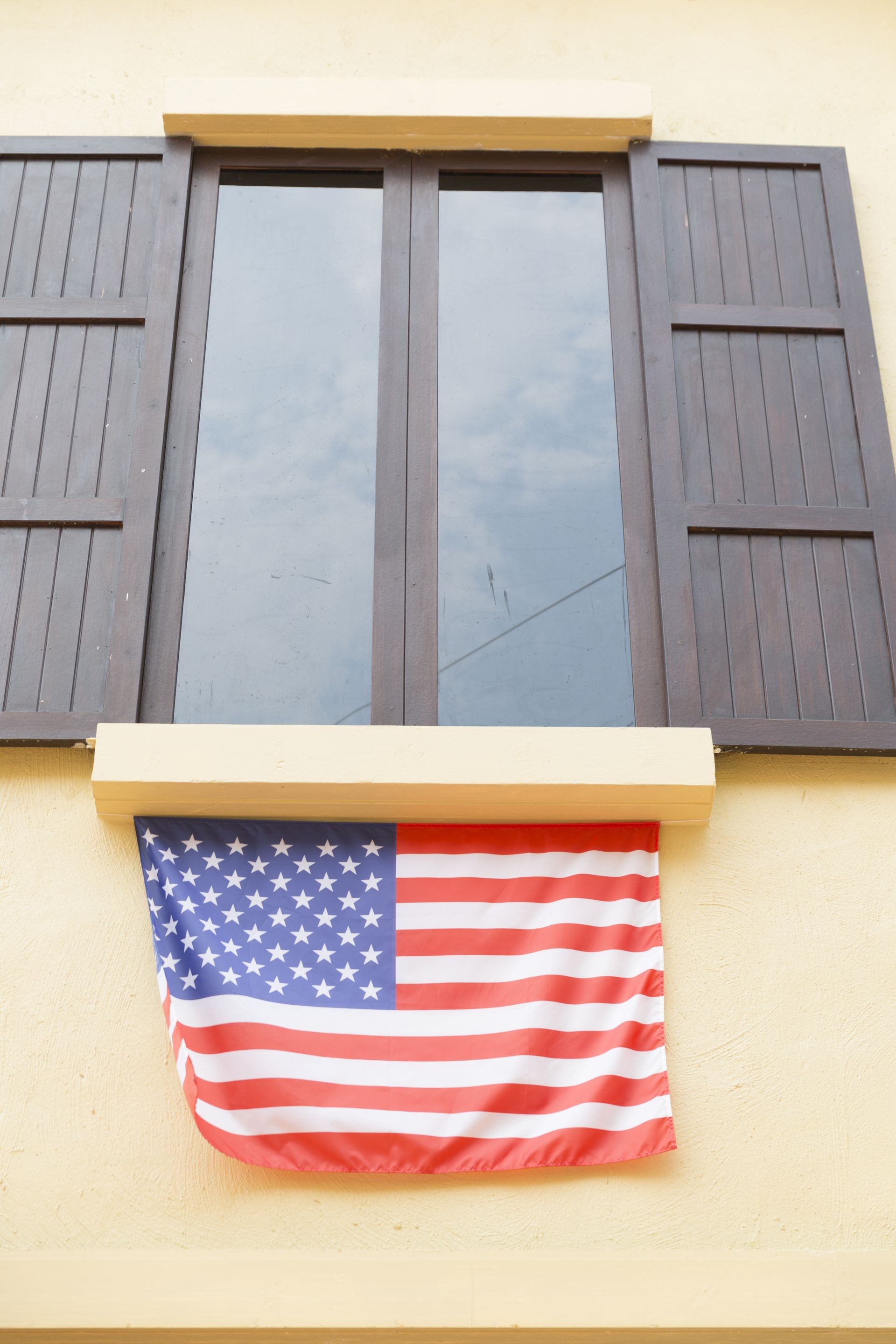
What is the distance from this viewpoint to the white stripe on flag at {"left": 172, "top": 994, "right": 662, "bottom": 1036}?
314 centimetres

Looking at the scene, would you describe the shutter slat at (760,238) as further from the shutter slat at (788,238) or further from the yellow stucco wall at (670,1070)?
the yellow stucco wall at (670,1070)

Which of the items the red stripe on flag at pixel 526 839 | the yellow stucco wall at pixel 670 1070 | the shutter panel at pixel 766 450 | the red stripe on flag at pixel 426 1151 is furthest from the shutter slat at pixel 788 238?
the red stripe on flag at pixel 426 1151

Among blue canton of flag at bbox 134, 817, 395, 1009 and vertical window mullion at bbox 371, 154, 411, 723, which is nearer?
blue canton of flag at bbox 134, 817, 395, 1009

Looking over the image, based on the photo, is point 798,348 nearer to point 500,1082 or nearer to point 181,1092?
point 500,1082

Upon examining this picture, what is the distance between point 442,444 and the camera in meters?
3.91

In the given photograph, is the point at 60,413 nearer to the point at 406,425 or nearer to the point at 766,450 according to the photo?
the point at 406,425

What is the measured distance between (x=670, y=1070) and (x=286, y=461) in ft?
7.18

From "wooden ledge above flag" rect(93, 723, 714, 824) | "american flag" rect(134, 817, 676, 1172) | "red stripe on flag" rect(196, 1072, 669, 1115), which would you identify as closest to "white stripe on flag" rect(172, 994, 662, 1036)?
"american flag" rect(134, 817, 676, 1172)

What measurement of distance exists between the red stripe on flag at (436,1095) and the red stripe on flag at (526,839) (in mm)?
613

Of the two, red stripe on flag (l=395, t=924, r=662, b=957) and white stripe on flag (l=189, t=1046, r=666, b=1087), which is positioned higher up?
red stripe on flag (l=395, t=924, r=662, b=957)

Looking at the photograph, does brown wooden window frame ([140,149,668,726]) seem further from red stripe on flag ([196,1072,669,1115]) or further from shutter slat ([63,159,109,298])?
red stripe on flag ([196,1072,669,1115])

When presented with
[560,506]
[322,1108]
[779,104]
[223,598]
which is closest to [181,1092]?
[322,1108]

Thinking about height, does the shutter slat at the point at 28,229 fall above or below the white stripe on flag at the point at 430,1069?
above

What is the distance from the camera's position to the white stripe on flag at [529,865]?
10.9 feet
